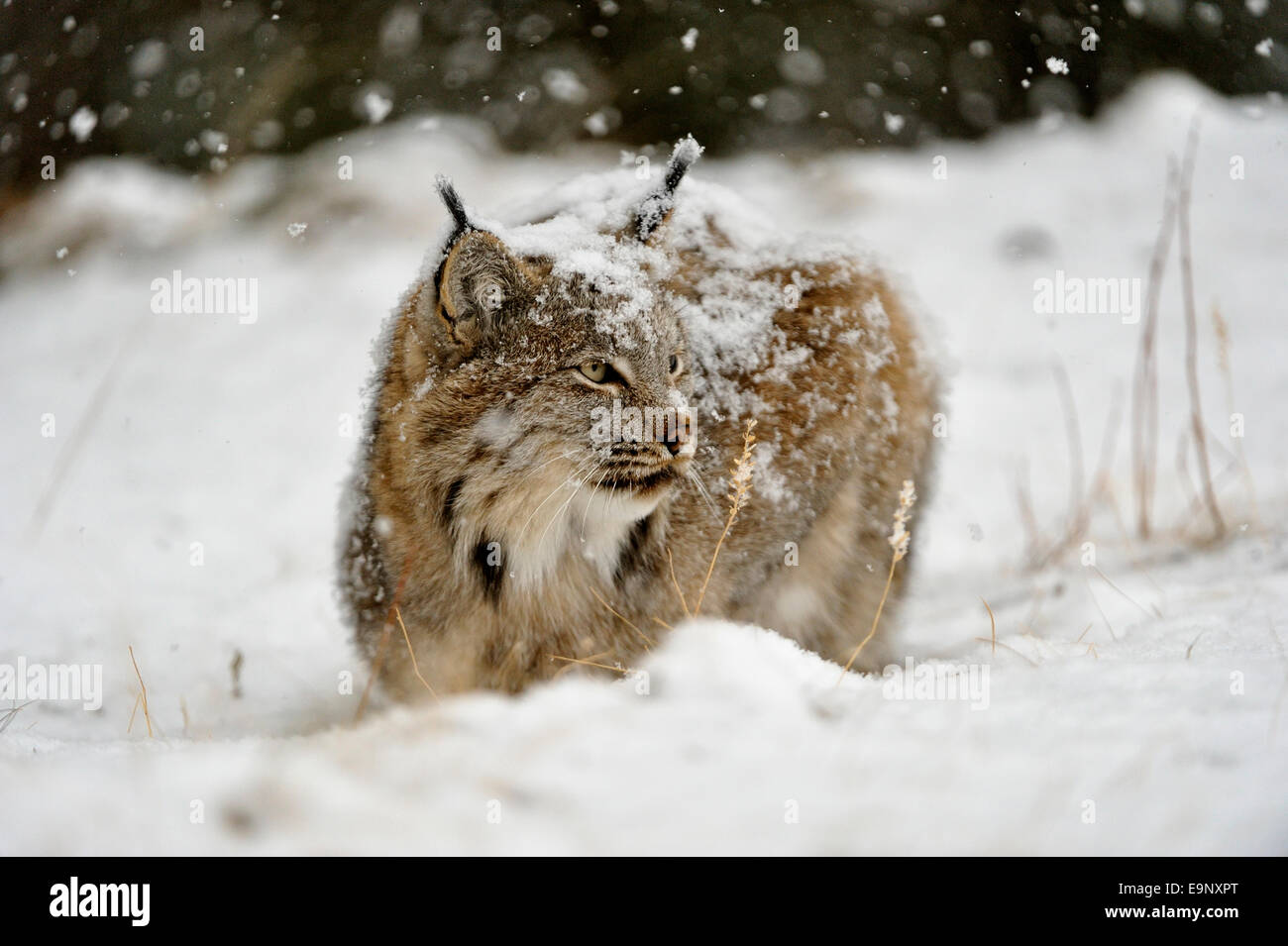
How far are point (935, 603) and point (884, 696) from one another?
2459 millimetres

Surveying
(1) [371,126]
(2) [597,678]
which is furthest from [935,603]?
(1) [371,126]

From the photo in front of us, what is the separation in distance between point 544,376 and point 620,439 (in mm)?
263

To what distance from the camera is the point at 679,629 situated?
2424 millimetres

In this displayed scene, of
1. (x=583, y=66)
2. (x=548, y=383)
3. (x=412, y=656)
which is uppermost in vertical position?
(x=583, y=66)

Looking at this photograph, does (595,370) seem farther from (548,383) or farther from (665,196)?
(665,196)

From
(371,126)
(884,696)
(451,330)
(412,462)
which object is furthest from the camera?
(371,126)

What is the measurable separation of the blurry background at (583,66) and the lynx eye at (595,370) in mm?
3694

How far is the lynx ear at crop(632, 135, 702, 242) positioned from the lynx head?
0.17 m

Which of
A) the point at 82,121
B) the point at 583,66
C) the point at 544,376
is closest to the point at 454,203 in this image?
the point at 544,376

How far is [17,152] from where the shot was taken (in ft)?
20.4

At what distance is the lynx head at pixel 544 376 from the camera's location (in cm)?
247

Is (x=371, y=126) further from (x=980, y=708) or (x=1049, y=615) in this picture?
(x=980, y=708)

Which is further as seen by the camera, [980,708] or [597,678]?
[597,678]

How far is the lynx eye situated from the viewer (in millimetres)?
2521
